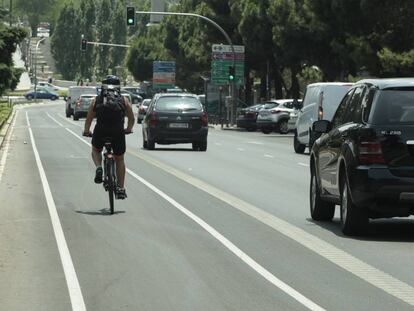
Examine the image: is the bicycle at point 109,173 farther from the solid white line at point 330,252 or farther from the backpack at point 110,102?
the solid white line at point 330,252

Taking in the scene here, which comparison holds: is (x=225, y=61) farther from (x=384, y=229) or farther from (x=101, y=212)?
(x=384, y=229)

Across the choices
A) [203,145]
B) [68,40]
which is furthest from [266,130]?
[68,40]

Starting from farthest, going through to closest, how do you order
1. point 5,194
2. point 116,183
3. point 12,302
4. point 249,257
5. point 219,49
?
1. point 219,49
2. point 5,194
3. point 116,183
4. point 249,257
5. point 12,302

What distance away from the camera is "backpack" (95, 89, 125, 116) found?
16156 millimetres

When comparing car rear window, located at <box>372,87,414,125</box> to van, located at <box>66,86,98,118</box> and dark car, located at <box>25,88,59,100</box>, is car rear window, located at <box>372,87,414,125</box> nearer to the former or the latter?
van, located at <box>66,86,98,118</box>

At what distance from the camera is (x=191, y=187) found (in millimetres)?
20453

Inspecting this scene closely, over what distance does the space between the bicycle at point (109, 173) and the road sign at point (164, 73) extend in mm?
89581

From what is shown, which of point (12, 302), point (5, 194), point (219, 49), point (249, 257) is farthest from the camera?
point (219, 49)

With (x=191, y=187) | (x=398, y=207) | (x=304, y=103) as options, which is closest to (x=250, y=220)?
(x=398, y=207)

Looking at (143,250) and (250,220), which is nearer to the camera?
(143,250)

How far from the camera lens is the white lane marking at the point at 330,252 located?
393 inches

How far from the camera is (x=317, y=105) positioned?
1287 inches

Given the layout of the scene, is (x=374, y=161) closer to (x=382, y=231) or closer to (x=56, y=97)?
(x=382, y=231)

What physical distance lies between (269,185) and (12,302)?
12448 mm
